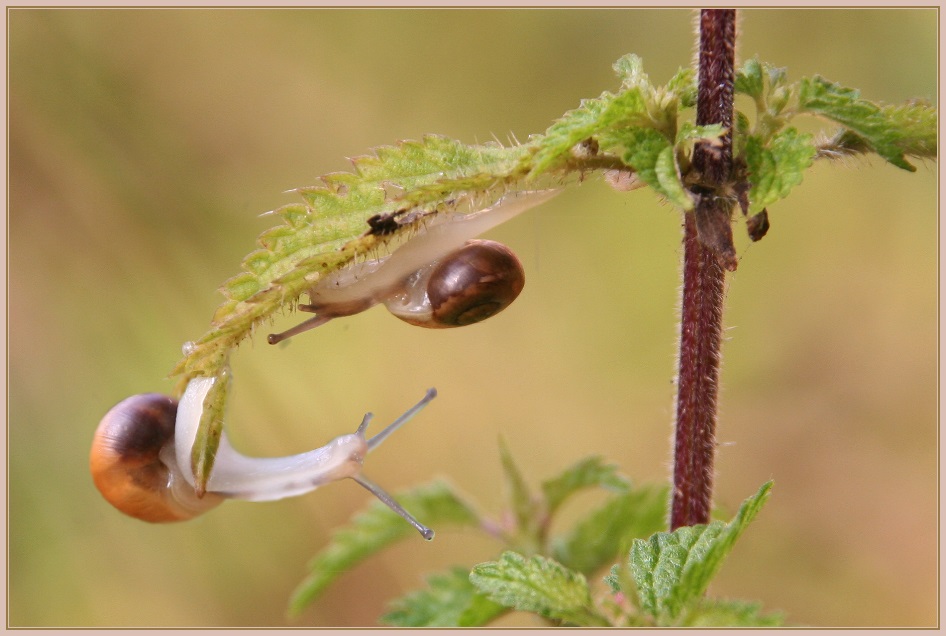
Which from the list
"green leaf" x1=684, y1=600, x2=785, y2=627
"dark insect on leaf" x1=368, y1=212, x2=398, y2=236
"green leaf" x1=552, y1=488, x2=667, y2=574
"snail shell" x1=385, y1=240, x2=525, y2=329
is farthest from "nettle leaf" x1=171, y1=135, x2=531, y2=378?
"green leaf" x1=552, y1=488, x2=667, y2=574

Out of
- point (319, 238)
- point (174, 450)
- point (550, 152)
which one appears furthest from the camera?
point (174, 450)

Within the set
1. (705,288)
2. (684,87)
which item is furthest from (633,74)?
(705,288)

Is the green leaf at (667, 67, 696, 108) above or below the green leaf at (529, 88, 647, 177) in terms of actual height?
above

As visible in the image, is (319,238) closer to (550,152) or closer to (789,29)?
(550,152)

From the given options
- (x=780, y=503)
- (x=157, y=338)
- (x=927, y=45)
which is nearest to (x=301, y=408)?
(x=157, y=338)

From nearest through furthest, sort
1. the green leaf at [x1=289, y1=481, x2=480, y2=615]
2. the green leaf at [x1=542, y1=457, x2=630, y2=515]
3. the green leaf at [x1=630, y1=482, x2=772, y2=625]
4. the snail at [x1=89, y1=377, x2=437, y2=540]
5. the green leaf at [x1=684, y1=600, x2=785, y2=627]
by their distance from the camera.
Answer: the green leaf at [x1=630, y1=482, x2=772, y2=625] < the green leaf at [x1=684, y1=600, x2=785, y2=627] < the snail at [x1=89, y1=377, x2=437, y2=540] < the green leaf at [x1=542, y1=457, x2=630, y2=515] < the green leaf at [x1=289, y1=481, x2=480, y2=615]

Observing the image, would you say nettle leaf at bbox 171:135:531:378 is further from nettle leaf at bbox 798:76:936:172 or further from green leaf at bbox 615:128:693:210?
nettle leaf at bbox 798:76:936:172
